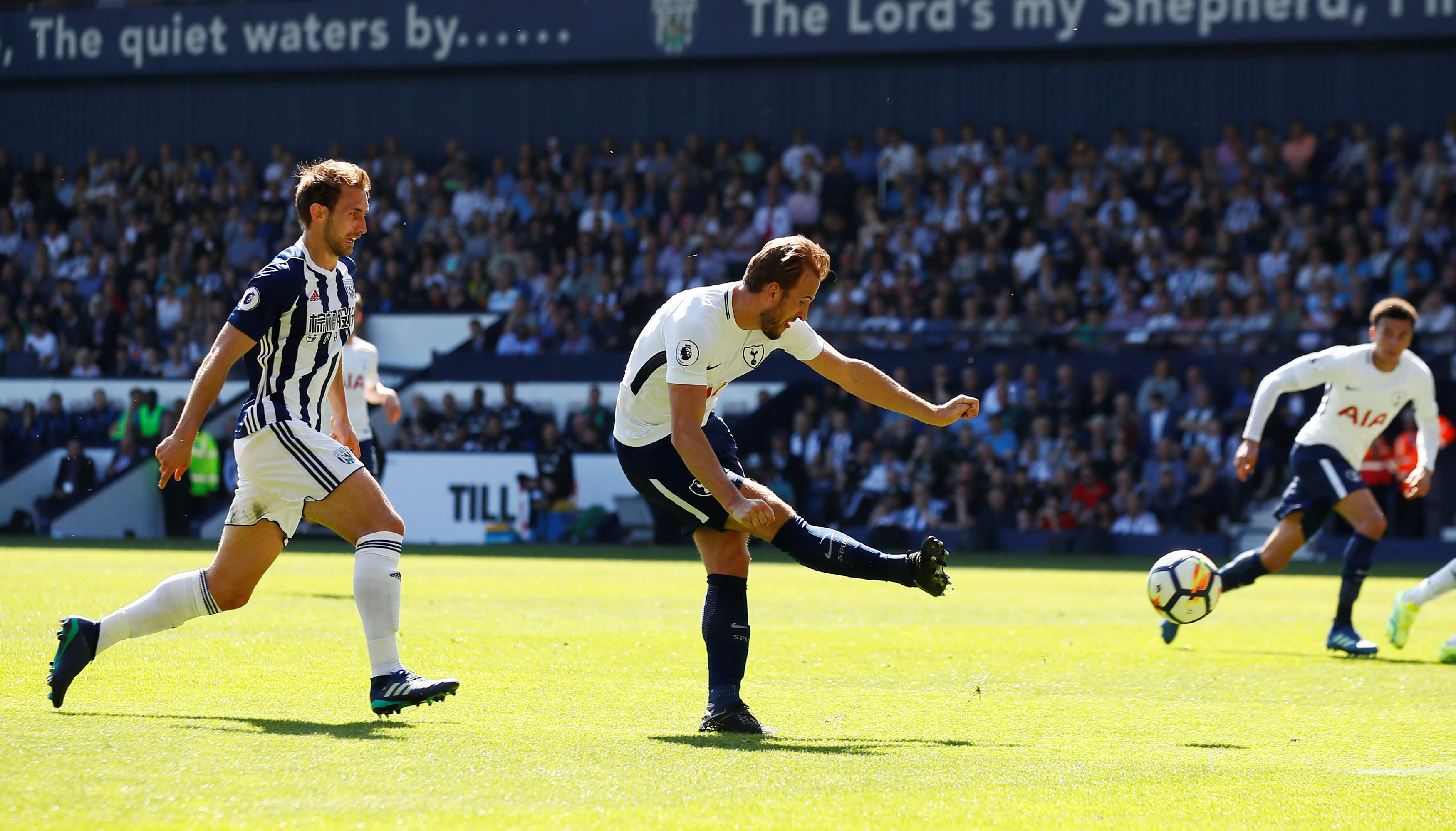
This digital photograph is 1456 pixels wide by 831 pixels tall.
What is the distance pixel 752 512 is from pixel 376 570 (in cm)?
148

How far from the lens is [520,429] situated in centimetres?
2194

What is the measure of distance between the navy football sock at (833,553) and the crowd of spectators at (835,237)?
14946 millimetres

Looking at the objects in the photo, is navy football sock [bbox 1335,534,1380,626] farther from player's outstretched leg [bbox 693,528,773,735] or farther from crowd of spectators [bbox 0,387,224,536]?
crowd of spectators [bbox 0,387,224,536]

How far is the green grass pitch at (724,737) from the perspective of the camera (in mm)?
4410

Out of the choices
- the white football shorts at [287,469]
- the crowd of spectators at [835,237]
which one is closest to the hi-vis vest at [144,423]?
the crowd of spectators at [835,237]

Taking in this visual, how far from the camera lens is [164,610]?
6.19 meters

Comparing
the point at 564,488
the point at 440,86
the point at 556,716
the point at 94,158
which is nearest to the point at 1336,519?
the point at 564,488

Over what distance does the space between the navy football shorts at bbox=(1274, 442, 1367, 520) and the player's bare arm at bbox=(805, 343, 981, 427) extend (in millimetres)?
4150

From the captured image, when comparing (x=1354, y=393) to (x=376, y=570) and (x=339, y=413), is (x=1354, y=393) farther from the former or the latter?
(x=376, y=570)

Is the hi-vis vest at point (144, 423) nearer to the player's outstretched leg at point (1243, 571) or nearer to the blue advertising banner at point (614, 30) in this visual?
the blue advertising banner at point (614, 30)

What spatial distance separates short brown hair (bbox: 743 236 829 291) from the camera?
575 centimetres

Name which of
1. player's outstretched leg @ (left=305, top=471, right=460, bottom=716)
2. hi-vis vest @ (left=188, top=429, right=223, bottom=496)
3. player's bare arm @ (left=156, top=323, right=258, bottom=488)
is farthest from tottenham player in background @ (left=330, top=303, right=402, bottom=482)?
hi-vis vest @ (left=188, top=429, right=223, bottom=496)

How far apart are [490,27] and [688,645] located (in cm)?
2091

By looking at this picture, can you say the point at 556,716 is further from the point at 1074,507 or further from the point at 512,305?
the point at 512,305
